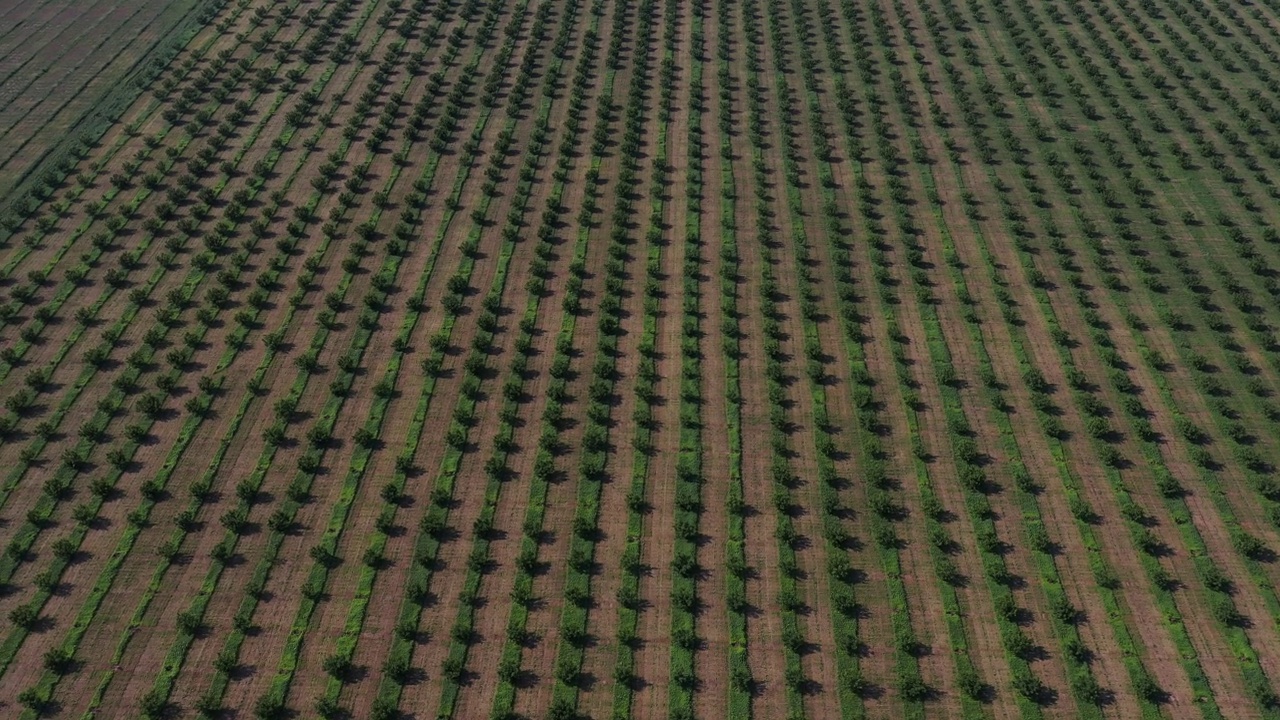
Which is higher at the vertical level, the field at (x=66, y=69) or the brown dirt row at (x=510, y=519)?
the field at (x=66, y=69)

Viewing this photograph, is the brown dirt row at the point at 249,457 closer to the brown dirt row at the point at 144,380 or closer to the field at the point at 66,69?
the brown dirt row at the point at 144,380

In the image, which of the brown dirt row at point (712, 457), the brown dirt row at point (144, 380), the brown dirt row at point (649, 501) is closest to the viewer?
the brown dirt row at point (649, 501)

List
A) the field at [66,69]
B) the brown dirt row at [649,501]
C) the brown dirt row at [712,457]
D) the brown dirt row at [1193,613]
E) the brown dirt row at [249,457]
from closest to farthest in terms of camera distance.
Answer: the brown dirt row at [1193,613], the brown dirt row at [649,501], the brown dirt row at [712,457], the brown dirt row at [249,457], the field at [66,69]

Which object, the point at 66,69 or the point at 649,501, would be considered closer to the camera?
the point at 649,501

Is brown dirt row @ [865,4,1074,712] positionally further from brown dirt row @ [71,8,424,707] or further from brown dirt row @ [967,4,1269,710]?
brown dirt row @ [71,8,424,707]

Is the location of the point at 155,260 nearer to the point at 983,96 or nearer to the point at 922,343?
the point at 922,343

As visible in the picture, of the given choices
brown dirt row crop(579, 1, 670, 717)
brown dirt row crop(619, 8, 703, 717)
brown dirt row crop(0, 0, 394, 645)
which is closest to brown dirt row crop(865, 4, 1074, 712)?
brown dirt row crop(619, 8, 703, 717)

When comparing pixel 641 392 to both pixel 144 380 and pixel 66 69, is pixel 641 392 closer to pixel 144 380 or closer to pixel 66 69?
pixel 144 380

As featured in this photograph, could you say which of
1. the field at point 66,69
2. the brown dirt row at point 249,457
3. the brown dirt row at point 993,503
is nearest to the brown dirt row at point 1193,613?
the brown dirt row at point 993,503

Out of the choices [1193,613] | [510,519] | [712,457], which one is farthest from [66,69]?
[1193,613]
